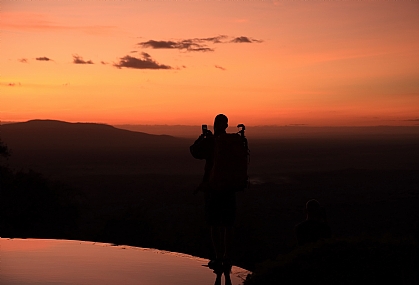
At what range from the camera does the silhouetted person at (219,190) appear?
21.2ft

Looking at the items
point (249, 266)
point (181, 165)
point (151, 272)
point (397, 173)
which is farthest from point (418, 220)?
point (181, 165)

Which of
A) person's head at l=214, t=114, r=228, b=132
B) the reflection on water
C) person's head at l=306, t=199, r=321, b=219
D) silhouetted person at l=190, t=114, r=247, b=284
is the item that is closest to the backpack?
silhouetted person at l=190, t=114, r=247, b=284

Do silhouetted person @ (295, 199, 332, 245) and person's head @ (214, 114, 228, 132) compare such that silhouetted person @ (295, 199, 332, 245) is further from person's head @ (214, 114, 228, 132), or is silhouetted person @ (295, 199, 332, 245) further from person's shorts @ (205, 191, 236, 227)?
person's head @ (214, 114, 228, 132)

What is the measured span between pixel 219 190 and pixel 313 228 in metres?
1.06

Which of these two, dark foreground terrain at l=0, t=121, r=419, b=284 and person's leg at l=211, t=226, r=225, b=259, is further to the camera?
dark foreground terrain at l=0, t=121, r=419, b=284

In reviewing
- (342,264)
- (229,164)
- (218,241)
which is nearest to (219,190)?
(229,164)

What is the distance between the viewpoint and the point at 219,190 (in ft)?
21.1

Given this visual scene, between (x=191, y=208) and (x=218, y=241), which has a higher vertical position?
(x=218, y=241)

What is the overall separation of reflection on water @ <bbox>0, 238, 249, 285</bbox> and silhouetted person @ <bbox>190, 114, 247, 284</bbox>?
1.06 feet

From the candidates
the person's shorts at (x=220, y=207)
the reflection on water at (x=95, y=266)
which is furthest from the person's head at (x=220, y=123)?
the reflection on water at (x=95, y=266)

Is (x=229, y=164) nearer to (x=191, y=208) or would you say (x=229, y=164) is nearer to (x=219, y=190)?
(x=219, y=190)

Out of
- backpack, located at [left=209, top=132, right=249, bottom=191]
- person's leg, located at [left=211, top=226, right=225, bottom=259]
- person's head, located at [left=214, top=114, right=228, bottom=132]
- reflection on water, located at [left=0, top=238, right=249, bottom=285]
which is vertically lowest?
reflection on water, located at [left=0, top=238, right=249, bottom=285]

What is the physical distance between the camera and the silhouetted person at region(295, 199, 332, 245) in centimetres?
640

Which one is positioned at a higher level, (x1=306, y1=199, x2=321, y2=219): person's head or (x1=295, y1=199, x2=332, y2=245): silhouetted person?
(x1=306, y1=199, x2=321, y2=219): person's head
